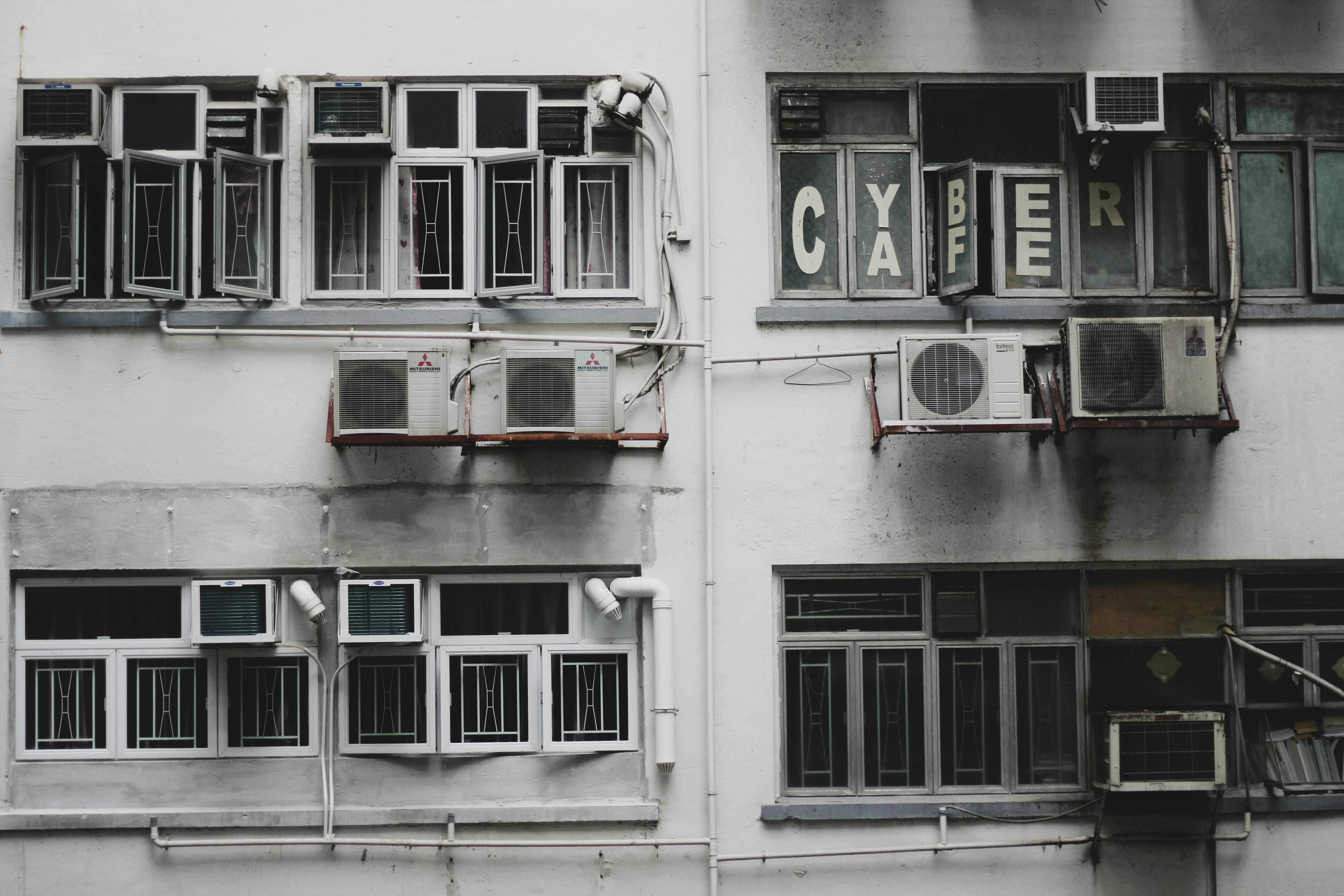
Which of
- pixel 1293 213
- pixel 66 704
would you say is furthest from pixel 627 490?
pixel 1293 213

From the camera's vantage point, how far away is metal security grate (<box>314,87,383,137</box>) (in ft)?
25.2

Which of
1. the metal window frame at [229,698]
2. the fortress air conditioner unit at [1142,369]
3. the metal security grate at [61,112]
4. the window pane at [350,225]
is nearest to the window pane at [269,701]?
the metal window frame at [229,698]

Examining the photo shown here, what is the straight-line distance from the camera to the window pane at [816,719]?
7855 mm

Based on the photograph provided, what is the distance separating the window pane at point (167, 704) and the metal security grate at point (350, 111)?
13.5 feet

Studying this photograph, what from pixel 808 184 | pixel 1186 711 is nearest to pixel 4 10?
pixel 808 184

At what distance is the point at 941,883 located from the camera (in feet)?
25.3

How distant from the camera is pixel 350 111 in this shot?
7.68 meters

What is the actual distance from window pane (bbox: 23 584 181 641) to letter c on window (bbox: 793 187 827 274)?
17.6 feet

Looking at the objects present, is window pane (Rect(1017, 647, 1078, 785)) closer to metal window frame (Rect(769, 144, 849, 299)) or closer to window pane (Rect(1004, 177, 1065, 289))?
window pane (Rect(1004, 177, 1065, 289))

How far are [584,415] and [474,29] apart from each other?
3117 mm

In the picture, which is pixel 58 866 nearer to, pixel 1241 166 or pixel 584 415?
pixel 584 415

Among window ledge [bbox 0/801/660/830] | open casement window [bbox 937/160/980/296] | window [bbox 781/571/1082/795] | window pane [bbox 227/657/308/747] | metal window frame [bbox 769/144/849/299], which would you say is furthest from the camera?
metal window frame [bbox 769/144/849/299]

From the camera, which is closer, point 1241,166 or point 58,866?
point 58,866

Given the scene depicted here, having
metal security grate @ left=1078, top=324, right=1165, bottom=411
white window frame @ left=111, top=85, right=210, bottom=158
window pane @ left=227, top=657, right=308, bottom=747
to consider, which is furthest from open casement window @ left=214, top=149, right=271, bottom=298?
metal security grate @ left=1078, top=324, right=1165, bottom=411
